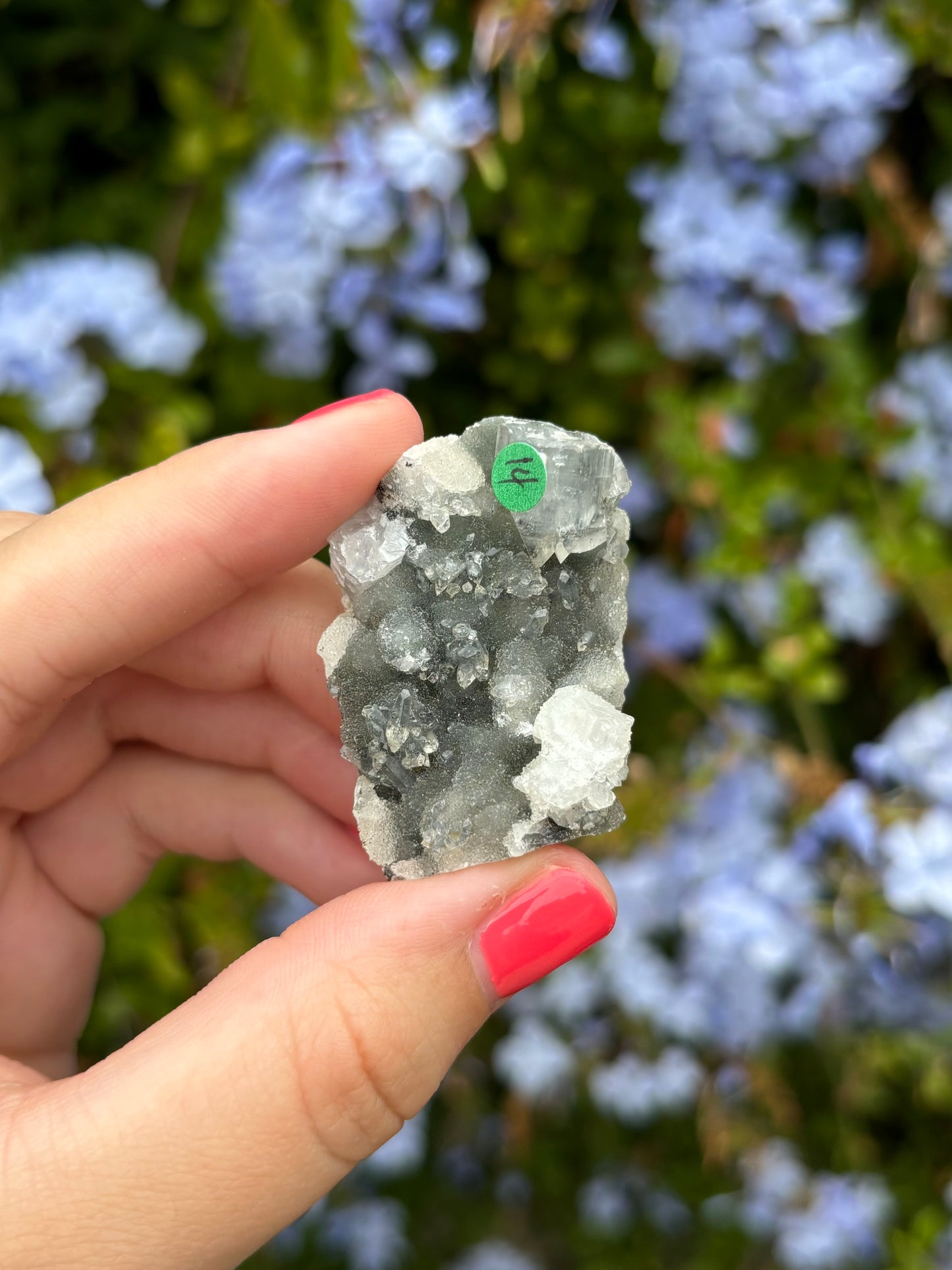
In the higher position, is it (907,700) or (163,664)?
(163,664)

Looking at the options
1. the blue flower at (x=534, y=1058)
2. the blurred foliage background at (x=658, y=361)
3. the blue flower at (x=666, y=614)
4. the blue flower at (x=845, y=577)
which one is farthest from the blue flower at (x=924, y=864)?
the blue flower at (x=534, y=1058)

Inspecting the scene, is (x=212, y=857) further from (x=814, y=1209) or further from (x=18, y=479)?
(x=814, y=1209)

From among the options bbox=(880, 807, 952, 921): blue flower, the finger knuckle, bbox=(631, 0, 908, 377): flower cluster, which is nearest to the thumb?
the finger knuckle

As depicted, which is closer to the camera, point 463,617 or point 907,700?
point 463,617

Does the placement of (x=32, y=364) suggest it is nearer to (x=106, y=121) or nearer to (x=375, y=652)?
(x=106, y=121)

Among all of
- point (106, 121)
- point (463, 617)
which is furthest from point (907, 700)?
point (106, 121)

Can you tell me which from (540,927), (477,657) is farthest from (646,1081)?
(477,657)

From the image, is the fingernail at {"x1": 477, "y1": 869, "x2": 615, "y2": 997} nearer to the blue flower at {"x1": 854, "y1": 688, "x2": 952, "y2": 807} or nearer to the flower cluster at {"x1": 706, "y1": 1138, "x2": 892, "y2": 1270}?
the blue flower at {"x1": 854, "y1": 688, "x2": 952, "y2": 807}
